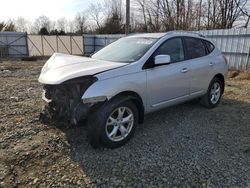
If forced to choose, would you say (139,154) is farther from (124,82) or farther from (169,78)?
(169,78)

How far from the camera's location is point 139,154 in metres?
3.29

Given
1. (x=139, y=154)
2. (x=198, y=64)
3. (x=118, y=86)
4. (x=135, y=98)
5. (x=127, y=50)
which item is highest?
(x=127, y=50)

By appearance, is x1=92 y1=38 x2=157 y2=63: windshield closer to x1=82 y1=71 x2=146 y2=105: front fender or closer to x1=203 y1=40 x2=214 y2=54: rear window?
x1=82 y1=71 x2=146 y2=105: front fender

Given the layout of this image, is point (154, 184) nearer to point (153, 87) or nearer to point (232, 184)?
point (232, 184)

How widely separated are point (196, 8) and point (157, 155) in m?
18.5

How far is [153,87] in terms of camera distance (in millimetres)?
3783

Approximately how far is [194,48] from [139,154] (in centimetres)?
254

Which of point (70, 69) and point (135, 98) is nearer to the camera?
point (70, 69)

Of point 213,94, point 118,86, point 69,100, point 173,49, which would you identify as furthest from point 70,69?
point 213,94

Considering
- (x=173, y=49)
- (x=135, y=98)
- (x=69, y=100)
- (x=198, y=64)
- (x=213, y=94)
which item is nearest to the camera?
(x=69, y=100)

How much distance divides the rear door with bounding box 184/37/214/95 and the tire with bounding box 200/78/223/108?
0.22m

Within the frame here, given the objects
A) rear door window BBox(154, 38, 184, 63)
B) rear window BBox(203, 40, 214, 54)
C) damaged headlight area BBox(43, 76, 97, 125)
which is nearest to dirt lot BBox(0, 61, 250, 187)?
damaged headlight area BBox(43, 76, 97, 125)

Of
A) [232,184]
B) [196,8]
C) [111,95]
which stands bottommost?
[232,184]

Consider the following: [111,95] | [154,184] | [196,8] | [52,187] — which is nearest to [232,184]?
[154,184]
